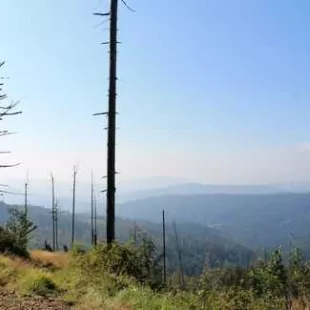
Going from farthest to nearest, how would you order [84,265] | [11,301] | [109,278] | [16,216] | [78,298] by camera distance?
[16,216] → [84,265] → [109,278] → [78,298] → [11,301]

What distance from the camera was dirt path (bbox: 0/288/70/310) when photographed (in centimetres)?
937

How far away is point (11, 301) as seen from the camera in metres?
9.80

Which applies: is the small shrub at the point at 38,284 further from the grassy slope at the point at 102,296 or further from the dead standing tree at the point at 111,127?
the dead standing tree at the point at 111,127

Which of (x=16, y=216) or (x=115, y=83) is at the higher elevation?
(x=115, y=83)

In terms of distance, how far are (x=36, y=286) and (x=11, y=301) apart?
1.35 m

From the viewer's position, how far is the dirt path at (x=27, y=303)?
30.7ft

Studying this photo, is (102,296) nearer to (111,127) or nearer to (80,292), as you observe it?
(80,292)

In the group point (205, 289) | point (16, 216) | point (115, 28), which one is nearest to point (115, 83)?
point (115, 28)

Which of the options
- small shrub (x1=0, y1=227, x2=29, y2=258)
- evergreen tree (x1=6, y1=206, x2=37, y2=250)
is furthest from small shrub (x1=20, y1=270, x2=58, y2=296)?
evergreen tree (x1=6, y1=206, x2=37, y2=250)

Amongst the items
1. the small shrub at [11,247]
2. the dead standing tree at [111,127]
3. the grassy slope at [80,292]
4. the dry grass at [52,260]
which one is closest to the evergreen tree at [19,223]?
the small shrub at [11,247]

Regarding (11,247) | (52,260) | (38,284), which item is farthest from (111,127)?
(38,284)

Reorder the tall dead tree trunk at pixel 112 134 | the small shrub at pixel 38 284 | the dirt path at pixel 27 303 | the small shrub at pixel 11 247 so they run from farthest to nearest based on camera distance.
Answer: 1. the small shrub at pixel 11 247
2. the tall dead tree trunk at pixel 112 134
3. the small shrub at pixel 38 284
4. the dirt path at pixel 27 303

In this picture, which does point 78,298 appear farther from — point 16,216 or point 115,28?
point 16,216

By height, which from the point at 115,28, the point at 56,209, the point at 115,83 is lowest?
the point at 56,209
